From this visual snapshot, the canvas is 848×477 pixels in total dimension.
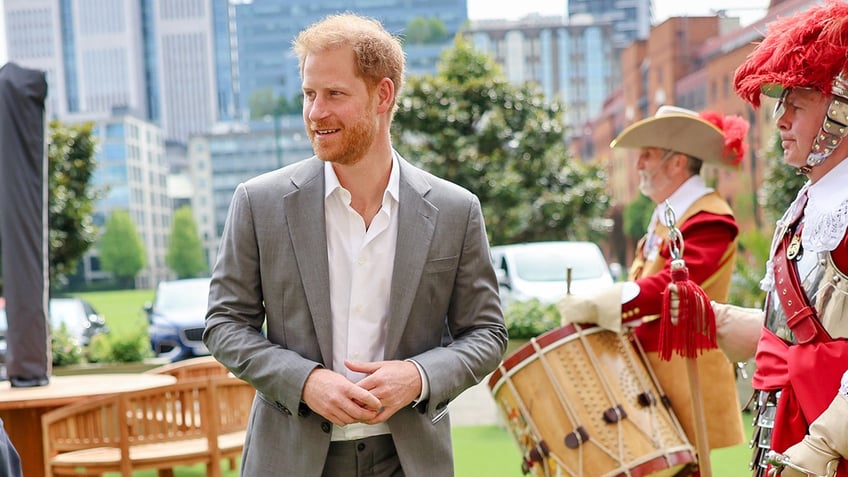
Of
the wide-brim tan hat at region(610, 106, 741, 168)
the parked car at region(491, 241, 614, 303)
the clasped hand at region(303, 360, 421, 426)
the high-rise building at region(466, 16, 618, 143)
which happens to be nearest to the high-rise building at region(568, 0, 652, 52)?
the high-rise building at region(466, 16, 618, 143)

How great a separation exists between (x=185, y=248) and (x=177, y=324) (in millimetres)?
13157

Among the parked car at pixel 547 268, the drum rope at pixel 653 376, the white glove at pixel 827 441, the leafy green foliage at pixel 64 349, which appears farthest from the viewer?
the parked car at pixel 547 268

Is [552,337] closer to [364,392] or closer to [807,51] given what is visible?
[807,51]

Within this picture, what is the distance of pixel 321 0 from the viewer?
1736 inches

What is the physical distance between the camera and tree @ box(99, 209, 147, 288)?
2525 centimetres

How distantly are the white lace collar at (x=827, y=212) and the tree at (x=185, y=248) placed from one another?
23870mm

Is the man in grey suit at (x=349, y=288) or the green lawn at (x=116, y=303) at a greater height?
the man in grey suit at (x=349, y=288)

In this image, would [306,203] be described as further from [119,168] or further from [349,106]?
[119,168]

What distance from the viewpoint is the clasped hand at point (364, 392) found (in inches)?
82.3

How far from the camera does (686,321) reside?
132 inches

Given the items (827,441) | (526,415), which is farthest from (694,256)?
(827,441)

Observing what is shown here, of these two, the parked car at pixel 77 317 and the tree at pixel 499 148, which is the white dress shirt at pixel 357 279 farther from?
the tree at pixel 499 148

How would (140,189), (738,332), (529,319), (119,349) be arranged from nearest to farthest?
(738,332)
(529,319)
(119,349)
(140,189)

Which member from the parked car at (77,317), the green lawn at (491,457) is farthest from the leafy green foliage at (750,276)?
the parked car at (77,317)
